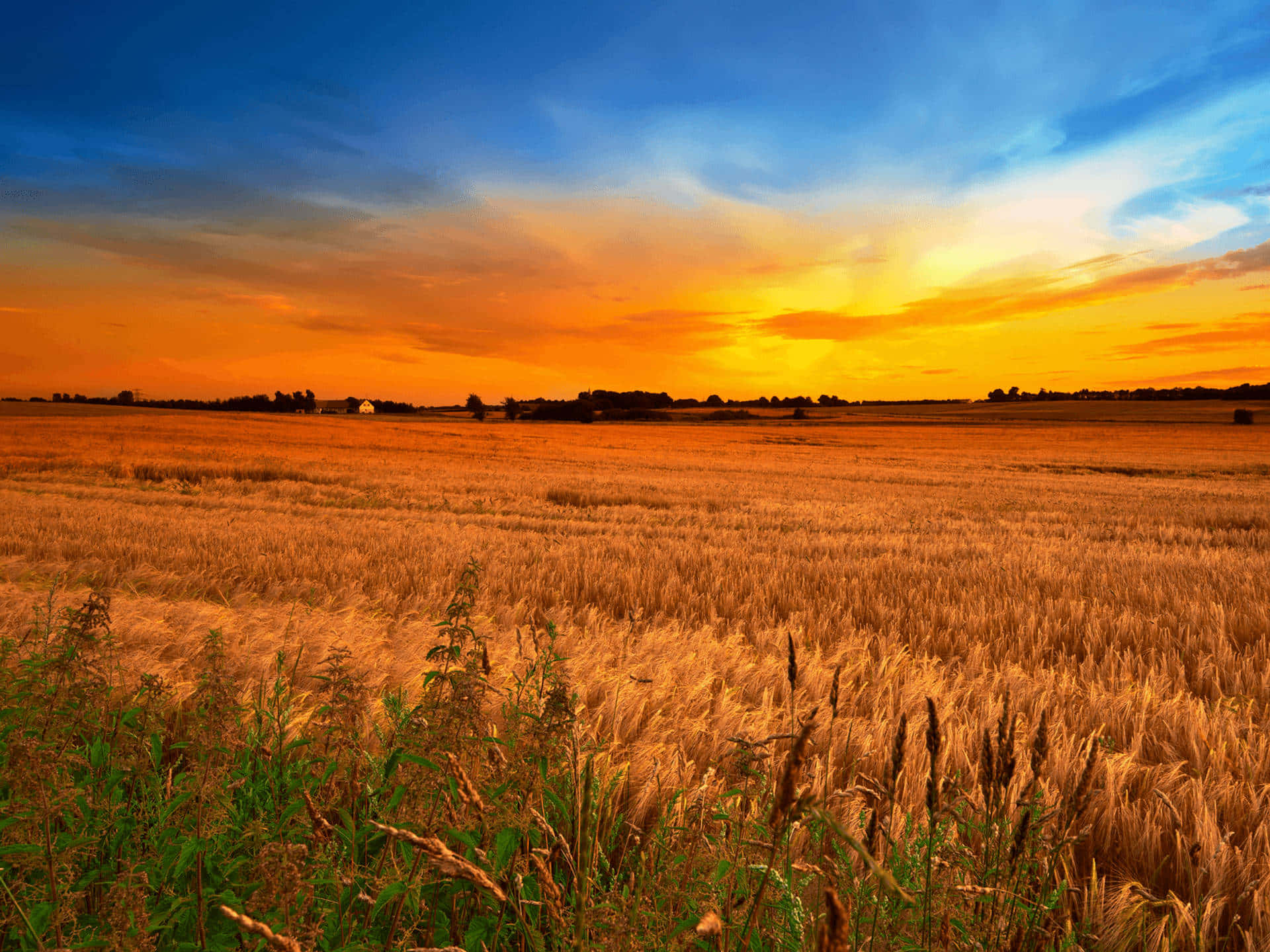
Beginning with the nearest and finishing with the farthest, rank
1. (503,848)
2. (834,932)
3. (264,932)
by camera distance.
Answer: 1. (834,932)
2. (264,932)
3. (503,848)

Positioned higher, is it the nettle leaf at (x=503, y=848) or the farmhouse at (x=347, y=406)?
the farmhouse at (x=347, y=406)

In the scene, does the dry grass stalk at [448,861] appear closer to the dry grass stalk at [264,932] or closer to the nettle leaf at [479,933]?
the dry grass stalk at [264,932]

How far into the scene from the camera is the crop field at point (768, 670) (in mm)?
1795

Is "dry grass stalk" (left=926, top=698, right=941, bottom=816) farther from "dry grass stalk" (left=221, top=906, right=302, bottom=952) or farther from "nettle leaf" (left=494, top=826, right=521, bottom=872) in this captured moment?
"nettle leaf" (left=494, top=826, right=521, bottom=872)

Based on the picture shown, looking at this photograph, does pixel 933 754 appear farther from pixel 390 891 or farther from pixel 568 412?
pixel 568 412

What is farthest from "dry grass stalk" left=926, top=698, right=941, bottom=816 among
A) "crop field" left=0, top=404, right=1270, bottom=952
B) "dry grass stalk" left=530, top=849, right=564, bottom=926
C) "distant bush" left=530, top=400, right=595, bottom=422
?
"distant bush" left=530, top=400, right=595, bottom=422

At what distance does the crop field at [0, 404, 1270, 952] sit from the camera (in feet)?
5.89

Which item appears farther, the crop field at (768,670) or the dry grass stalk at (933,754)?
the crop field at (768,670)

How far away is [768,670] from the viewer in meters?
4.15

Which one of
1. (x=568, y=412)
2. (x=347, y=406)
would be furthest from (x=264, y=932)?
(x=347, y=406)

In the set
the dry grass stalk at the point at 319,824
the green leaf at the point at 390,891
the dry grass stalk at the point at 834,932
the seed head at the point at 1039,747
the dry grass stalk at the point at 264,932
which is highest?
the dry grass stalk at the point at 834,932

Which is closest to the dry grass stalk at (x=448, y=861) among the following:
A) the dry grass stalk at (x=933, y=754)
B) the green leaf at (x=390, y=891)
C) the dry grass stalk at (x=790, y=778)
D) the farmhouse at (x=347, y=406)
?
the dry grass stalk at (x=790, y=778)

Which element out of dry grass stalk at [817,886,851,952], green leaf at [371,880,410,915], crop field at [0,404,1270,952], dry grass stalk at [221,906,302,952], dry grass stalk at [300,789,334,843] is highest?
dry grass stalk at [817,886,851,952]

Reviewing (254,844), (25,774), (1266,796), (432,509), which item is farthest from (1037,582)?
(432,509)
